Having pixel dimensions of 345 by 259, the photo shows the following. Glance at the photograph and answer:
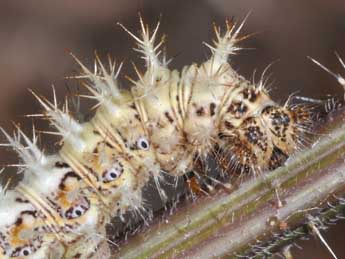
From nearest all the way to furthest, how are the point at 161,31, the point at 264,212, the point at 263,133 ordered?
the point at 264,212 → the point at 263,133 → the point at 161,31

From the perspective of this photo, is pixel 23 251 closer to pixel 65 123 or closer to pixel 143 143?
pixel 65 123

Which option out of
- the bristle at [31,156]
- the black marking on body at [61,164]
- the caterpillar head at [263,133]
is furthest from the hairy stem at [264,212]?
the bristle at [31,156]

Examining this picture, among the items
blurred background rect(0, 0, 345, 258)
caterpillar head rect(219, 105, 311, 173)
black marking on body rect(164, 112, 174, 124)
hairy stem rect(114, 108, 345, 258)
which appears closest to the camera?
hairy stem rect(114, 108, 345, 258)

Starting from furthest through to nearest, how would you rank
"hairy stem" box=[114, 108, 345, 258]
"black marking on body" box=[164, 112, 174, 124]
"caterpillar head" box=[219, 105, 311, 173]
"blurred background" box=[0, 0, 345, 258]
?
"blurred background" box=[0, 0, 345, 258] → "black marking on body" box=[164, 112, 174, 124] → "caterpillar head" box=[219, 105, 311, 173] → "hairy stem" box=[114, 108, 345, 258]

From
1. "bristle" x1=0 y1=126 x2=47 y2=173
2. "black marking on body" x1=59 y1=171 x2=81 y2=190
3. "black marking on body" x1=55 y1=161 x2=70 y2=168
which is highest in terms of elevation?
"bristle" x1=0 y1=126 x2=47 y2=173

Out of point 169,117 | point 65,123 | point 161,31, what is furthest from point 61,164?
point 161,31

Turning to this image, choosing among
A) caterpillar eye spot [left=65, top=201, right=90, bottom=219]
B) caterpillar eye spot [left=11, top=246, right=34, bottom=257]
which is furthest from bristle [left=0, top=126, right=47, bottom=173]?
caterpillar eye spot [left=11, top=246, right=34, bottom=257]

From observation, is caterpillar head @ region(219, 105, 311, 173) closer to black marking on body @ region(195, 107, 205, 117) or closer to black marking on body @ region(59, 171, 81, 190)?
black marking on body @ region(195, 107, 205, 117)
